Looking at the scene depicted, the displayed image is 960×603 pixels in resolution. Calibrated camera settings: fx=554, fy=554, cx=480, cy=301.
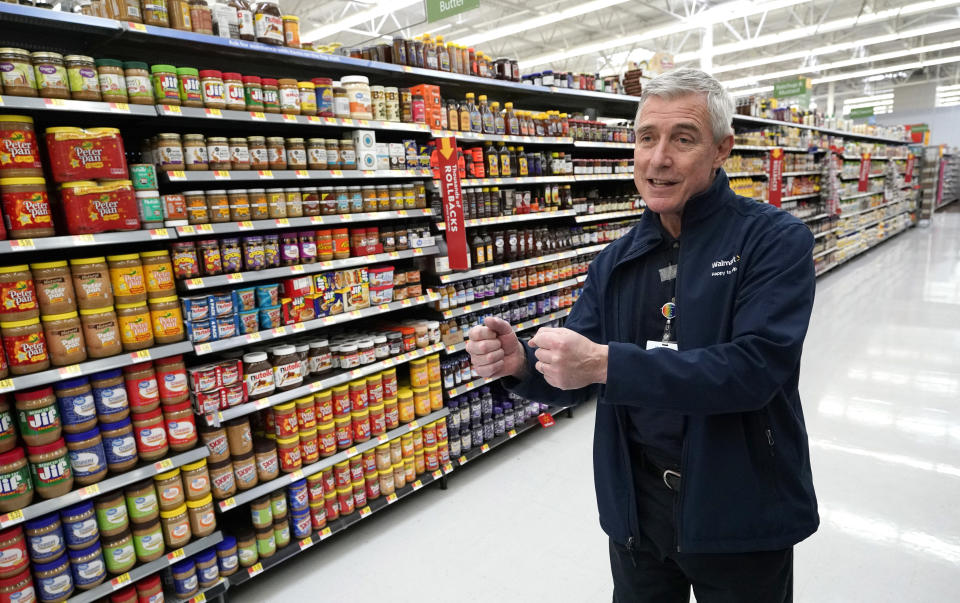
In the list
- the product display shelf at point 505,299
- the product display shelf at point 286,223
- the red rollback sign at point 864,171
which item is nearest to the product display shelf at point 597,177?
the product display shelf at point 505,299

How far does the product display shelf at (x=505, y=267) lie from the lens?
3.57 meters

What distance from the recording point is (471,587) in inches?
106

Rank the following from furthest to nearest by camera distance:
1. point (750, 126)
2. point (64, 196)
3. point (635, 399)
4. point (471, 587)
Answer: point (750, 126)
point (471, 587)
point (64, 196)
point (635, 399)

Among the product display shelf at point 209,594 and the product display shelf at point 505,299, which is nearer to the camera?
the product display shelf at point 209,594

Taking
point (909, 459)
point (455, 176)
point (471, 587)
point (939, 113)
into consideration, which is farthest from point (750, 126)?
point (939, 113)

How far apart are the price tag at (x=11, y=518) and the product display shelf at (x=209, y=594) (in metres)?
0.77

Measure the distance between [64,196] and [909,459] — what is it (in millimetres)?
4837

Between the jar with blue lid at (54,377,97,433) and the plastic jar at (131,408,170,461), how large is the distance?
0.17 m

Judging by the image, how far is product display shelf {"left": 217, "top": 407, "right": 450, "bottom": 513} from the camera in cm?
263

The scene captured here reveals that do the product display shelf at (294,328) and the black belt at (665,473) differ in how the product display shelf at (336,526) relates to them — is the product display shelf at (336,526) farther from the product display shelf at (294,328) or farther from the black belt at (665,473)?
the black belt at (665,473)

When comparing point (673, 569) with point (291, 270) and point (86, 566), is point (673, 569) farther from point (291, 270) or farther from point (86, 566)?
point (86, 566)

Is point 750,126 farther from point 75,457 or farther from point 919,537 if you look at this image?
point 75,457

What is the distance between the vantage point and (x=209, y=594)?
99.8 inches

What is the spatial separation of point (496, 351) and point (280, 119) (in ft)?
6.08
